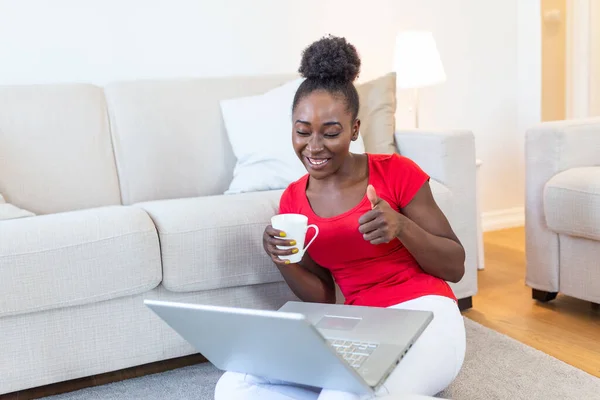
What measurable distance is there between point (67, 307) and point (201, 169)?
851 mm

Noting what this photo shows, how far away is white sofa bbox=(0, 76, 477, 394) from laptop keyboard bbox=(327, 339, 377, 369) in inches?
32.5

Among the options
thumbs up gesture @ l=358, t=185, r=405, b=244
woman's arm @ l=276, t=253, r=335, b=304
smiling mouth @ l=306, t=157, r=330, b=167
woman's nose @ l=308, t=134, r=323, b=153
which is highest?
woman's nose @ l=308, t=134, r=323, b=153

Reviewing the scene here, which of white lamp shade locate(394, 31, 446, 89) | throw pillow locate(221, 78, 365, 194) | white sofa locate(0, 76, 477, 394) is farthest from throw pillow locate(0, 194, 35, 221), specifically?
white lamp shade locate(394, 31, 446, 89)

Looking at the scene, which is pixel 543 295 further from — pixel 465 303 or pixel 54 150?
pixel 54 150

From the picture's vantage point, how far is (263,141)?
250 centimetres

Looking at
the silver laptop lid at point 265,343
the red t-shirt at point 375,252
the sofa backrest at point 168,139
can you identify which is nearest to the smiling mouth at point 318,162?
the red t-shirt at point 375,252

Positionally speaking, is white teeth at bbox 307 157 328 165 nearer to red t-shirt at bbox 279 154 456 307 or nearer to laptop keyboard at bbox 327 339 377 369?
red t-shirt at bbox 279 154 456 307

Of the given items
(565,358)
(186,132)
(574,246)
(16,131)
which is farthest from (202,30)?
(565,358)

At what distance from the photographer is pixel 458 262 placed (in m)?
1.51

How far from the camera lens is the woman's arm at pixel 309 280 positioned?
5.31ft

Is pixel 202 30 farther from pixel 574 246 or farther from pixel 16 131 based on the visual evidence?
pixel 574 246

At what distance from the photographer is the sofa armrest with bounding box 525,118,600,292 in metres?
2.39

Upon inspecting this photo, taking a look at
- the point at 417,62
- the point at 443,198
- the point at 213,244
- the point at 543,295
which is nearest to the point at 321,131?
the point at 213,244

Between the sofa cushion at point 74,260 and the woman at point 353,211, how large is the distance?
474 mm
